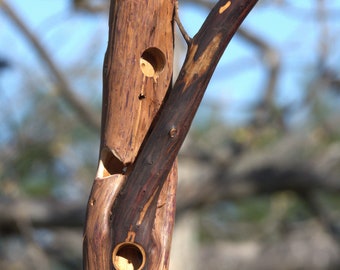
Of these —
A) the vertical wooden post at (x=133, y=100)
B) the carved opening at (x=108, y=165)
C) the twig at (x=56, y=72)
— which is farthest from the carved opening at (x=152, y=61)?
the twig at (x=56, y=72)

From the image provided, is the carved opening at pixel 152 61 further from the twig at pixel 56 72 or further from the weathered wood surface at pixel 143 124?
the twig at pixel 56 72

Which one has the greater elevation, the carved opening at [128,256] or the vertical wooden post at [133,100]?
the vertical wooden post at [133,100]

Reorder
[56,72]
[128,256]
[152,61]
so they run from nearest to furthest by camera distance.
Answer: [128,256]
[152,61]
[56,72]

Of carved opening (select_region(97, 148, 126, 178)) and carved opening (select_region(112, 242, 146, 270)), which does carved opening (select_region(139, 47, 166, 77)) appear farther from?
carved opening (select_region(112, 242, 146, 270))

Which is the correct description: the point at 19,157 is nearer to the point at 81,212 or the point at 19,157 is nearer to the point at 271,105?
the point at 81,212

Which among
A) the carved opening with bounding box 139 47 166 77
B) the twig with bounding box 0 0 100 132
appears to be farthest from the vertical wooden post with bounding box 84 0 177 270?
the twig with bounding box 0 0 100 132

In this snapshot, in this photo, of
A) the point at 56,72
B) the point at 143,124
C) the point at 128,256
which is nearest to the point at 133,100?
the point at 143,124

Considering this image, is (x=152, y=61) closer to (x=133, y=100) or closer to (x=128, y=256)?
(x=133, y=100)
